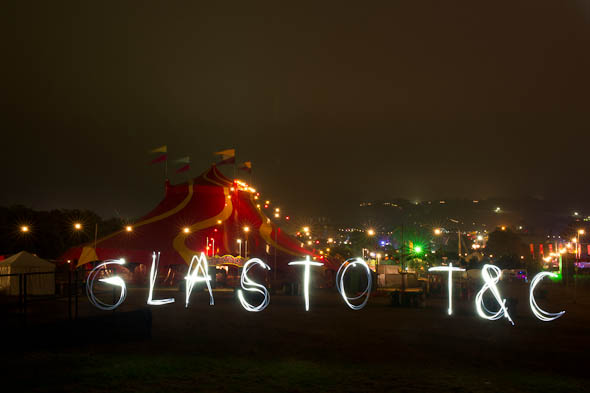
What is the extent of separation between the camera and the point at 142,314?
1120 cm

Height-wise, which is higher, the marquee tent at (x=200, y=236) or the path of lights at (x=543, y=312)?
the marquee tent at (x=200, y=236)

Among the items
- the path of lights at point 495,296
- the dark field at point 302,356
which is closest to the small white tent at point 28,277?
the dark field at point 302,356

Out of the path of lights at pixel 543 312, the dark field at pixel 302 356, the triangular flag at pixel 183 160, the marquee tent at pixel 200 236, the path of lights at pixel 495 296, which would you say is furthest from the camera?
the triangular flag at pixel 183 160

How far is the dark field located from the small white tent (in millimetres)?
13462

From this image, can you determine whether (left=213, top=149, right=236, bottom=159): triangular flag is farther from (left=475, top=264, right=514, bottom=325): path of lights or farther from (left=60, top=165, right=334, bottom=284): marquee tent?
(left=475, top=264, right=514, bottom=325): path of lights

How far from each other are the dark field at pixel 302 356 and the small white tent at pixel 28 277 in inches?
530

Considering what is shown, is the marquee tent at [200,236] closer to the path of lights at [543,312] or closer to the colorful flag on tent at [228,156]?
the colorful flag on tent at [228,156]

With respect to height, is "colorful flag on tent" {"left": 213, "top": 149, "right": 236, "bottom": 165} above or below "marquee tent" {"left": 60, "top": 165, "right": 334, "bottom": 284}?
above

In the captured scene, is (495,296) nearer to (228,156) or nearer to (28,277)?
(28,277)

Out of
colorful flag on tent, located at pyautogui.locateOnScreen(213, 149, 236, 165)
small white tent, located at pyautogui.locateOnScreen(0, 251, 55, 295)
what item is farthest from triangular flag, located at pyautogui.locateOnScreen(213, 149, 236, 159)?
small white tent, located at pyautogui.locateOnScreen(0, 251, 55, 295)

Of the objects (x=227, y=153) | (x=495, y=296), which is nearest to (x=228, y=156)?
(x=227, y=153)

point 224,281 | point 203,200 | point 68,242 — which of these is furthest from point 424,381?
point 68,242

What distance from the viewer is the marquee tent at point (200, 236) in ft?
110

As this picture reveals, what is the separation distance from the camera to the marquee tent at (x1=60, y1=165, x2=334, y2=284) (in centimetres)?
3350
